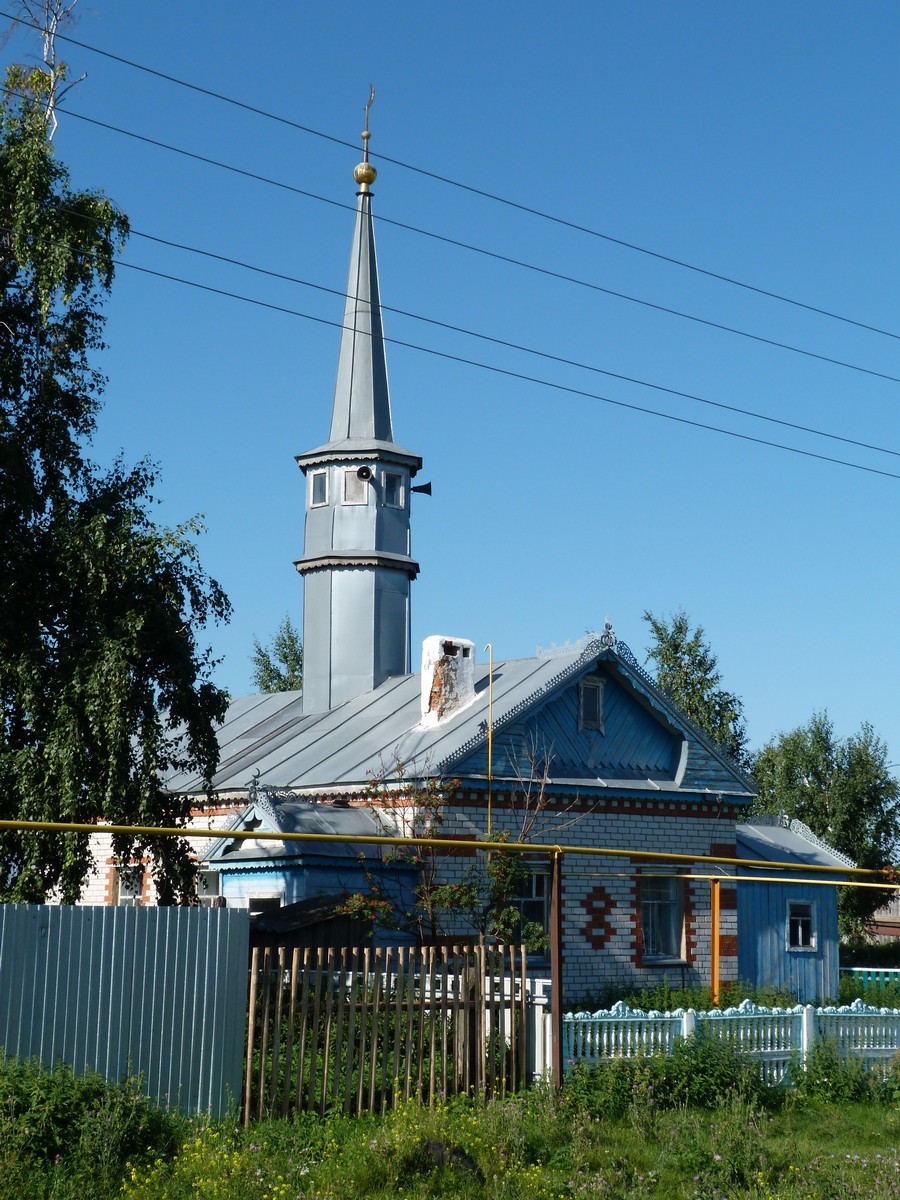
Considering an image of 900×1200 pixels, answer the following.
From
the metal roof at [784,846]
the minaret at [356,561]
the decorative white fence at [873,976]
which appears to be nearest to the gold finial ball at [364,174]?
the minaret at [356,561]

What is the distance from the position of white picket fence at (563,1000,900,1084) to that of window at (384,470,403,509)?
53.2 ft

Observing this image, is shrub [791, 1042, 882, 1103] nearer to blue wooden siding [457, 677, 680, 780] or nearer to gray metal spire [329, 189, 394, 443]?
blue wooden siding [457, 677, 680, 780]

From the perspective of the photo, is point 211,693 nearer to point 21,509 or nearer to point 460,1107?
point 21,509

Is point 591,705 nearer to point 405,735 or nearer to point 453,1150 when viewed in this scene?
point 405,735

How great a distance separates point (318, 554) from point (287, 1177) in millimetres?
20305

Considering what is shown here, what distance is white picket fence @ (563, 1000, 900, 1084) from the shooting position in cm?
1355

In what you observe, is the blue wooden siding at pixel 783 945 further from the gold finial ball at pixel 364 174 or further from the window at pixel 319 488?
the gold finial ball at pixel 364 174

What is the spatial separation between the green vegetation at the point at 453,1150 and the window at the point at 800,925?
13.9m

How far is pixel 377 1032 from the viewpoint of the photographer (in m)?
12.5

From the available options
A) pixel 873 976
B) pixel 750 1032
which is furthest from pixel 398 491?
pixel 750 1032

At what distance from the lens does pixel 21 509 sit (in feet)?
56.4

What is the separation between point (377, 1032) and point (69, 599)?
25.5 feet

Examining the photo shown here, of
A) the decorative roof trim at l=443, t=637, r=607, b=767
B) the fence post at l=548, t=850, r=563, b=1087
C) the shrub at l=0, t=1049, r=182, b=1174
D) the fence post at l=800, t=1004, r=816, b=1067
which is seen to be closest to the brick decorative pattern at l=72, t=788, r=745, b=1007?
the decorative roof trim at l=443, t=637, r=607, b=767

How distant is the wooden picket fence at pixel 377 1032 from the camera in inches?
470
